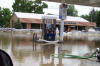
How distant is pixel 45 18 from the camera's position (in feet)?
56.5

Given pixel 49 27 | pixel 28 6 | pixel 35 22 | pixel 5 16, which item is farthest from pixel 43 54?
pixel 5 16

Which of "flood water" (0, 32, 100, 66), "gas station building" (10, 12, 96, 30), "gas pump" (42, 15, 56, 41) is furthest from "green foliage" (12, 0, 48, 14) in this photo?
"flood water" (0, 32, 100, 66)

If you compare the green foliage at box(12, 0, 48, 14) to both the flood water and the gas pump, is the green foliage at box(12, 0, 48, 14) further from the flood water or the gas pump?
the flood water

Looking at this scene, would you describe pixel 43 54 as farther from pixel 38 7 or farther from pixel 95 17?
pixel 95 17

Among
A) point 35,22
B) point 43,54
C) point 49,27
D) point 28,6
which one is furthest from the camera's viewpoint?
point 28,6

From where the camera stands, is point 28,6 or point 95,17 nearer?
point 28,6

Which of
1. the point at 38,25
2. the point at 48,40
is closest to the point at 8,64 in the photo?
the point at 48,40

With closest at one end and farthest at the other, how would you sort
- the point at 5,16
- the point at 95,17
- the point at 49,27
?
the point at 49,27
the point at 5,16
the point at 95,17

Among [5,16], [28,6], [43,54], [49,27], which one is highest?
[28,6]

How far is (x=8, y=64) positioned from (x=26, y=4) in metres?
64.1

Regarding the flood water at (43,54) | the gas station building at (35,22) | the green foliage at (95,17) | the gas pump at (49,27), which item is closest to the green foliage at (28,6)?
the gas station building at (35,22)

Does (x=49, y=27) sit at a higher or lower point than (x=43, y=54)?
higher

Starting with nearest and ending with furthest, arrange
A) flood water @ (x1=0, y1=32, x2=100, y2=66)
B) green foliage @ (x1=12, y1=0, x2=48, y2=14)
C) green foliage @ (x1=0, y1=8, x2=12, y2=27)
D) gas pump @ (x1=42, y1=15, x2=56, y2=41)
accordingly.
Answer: flood water @ (x1=0, y1=32, x2=100, y2=66)
gas pump @ (x1=42, y1=15, x2=56, y2=41)
green foliage @ (x1=12, y1=0, x2=48, y2=14)
green foliage @ (x1=0, y1=8, x2=12, y2=27)

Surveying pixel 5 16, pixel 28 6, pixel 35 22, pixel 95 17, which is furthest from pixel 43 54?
pixel 95 17
